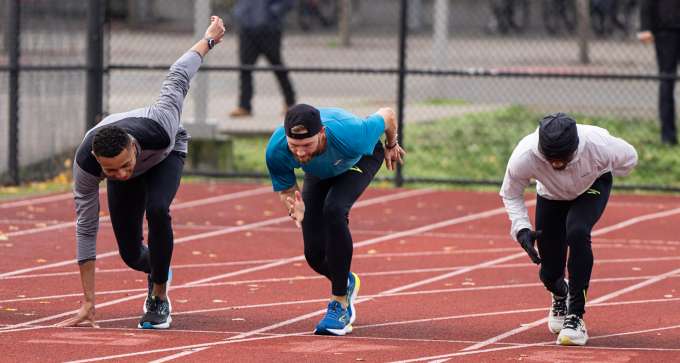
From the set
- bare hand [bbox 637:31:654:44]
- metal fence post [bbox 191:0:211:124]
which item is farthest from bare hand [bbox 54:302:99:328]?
bare hand [bbox 637:31:654:44]

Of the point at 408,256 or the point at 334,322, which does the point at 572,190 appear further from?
the point at 408,256

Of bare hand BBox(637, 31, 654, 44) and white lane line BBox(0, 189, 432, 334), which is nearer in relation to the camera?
white lane line BBox(0, 189, 432, 334)

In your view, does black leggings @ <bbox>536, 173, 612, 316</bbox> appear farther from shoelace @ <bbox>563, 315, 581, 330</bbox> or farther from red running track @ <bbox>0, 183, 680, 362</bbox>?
red running track @ <bbox>0, 183, 680, 362</bbox>

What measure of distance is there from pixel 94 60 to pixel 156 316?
7.32 meters

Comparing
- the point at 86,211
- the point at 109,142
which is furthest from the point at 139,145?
the point at 86,211

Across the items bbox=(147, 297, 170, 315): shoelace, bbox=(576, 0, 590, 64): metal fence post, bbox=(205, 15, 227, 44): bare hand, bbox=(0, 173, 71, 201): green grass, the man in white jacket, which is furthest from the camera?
bbox=(576, 0, 590, 64): metal fence post

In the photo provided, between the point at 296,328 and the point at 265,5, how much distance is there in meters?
9.51

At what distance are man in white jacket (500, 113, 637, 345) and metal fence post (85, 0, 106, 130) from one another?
7.85 metres

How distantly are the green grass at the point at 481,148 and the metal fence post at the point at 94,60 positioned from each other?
5.59 feet

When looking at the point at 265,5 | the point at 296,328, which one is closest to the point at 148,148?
the point at 296,328

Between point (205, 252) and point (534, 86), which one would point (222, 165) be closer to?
point (205, 252)

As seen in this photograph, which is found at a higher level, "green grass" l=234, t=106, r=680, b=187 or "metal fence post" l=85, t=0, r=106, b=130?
"metal fence post" l=85, t=0, r=106, b=130

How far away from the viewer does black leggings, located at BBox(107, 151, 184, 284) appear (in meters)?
7.83

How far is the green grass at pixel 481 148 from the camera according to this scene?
603 inches
